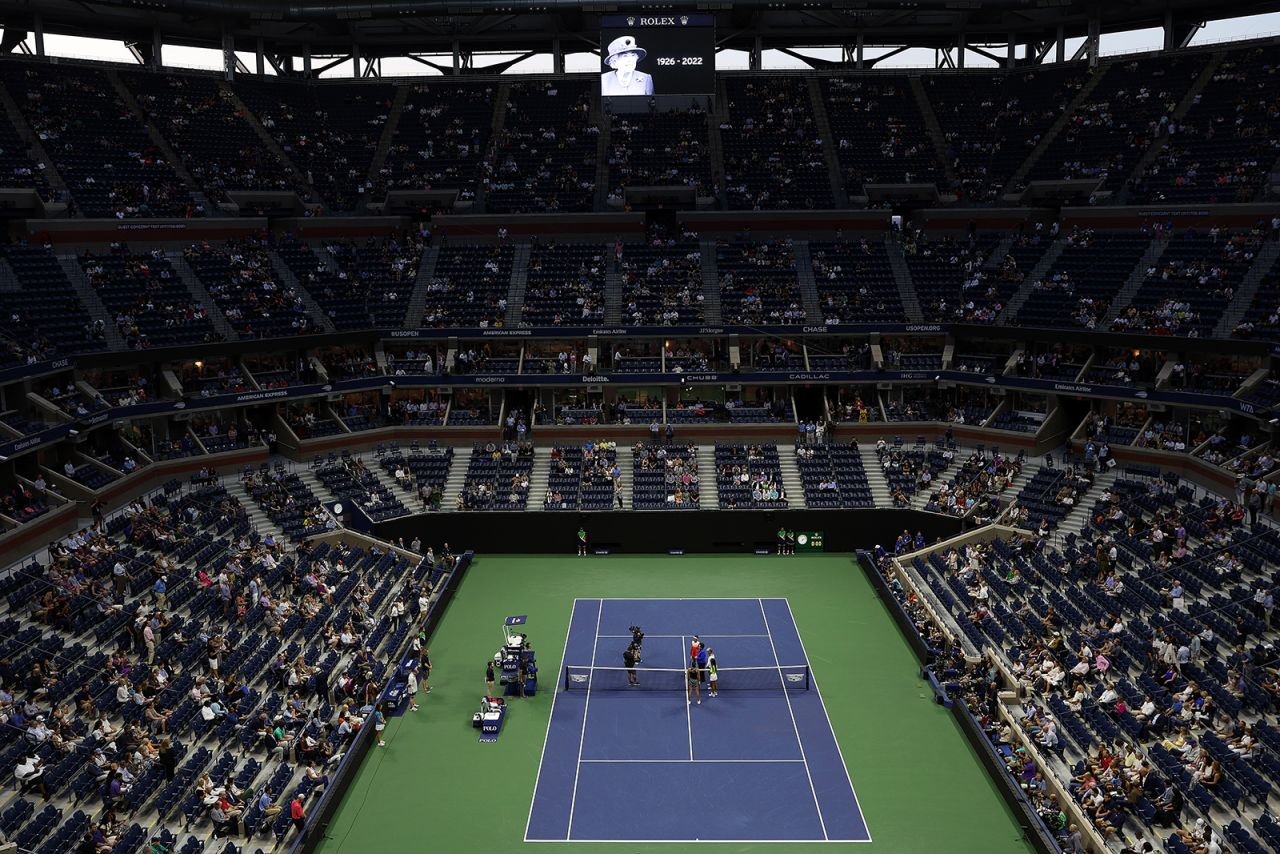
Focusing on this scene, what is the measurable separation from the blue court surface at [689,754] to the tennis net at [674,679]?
5 centimetres

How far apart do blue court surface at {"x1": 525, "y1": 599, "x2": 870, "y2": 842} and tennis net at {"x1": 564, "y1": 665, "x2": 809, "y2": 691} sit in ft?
0.17

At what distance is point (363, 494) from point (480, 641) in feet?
42.7

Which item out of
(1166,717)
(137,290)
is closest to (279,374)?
(137,290)

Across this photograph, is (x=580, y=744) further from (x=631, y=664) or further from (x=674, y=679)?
(x=674, y=679)

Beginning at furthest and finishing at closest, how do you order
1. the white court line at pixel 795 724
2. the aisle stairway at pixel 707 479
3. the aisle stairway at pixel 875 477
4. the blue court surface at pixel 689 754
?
the aisle stairway at pixel 707 479 → the aisle stairway at pixel 875 477 → the white court line at pixel 795 724 → the blue court surface at pixel 689 754

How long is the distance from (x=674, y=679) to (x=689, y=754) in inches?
169

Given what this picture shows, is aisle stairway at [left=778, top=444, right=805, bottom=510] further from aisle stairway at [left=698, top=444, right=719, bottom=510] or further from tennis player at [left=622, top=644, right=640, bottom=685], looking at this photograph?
tennis player at [left=622, top=644, right=640, bottom=685]

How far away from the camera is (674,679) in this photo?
32.0m

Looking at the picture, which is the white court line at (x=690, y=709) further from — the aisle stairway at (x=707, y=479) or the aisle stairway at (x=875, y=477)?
the aisle stairway at (x=875, y=477)

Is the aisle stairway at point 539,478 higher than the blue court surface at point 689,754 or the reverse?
higher

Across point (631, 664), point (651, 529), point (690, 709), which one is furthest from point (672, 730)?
point (651, 529)

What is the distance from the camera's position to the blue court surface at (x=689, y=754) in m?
24.6

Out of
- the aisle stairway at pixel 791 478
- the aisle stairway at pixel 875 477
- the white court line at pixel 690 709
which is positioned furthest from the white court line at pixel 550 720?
the aisle stairway at pixel 875 477

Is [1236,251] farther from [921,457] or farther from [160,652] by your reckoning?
[160,652]
